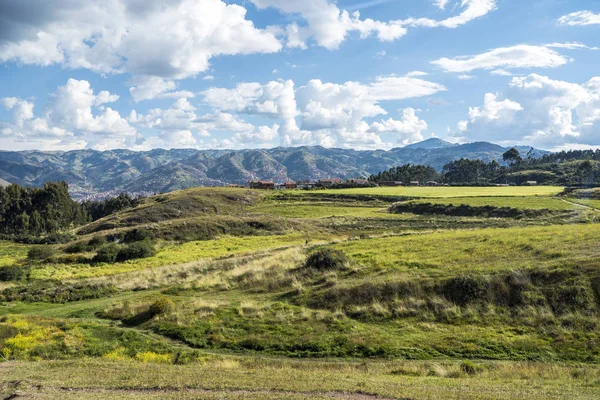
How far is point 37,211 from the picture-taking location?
124m

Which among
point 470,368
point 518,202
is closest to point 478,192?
point 518,202

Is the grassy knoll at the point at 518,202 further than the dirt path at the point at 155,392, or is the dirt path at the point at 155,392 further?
the grassy knoll at the point at 518,202

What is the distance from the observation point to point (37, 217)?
120 m

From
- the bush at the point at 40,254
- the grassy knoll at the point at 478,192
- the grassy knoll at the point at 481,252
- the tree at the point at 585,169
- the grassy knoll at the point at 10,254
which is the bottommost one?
the grassy knoll at the point at 10,254

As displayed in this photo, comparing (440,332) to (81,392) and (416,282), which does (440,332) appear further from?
(81,392)

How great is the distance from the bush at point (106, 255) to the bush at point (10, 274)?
11525mm

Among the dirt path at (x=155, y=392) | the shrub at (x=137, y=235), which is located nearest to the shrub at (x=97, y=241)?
the shrub at (x=137, y=235)

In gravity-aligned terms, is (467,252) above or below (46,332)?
above

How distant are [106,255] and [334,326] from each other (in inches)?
1794

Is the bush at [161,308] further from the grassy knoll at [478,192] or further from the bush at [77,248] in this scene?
the grassy knoll at [478,192]

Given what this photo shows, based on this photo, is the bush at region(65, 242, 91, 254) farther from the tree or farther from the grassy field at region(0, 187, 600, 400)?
the tree

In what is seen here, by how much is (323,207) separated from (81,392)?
107m

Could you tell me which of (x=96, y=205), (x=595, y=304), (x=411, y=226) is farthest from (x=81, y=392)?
(x=96, y=205)

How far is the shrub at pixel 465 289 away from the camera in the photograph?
2630 cm
